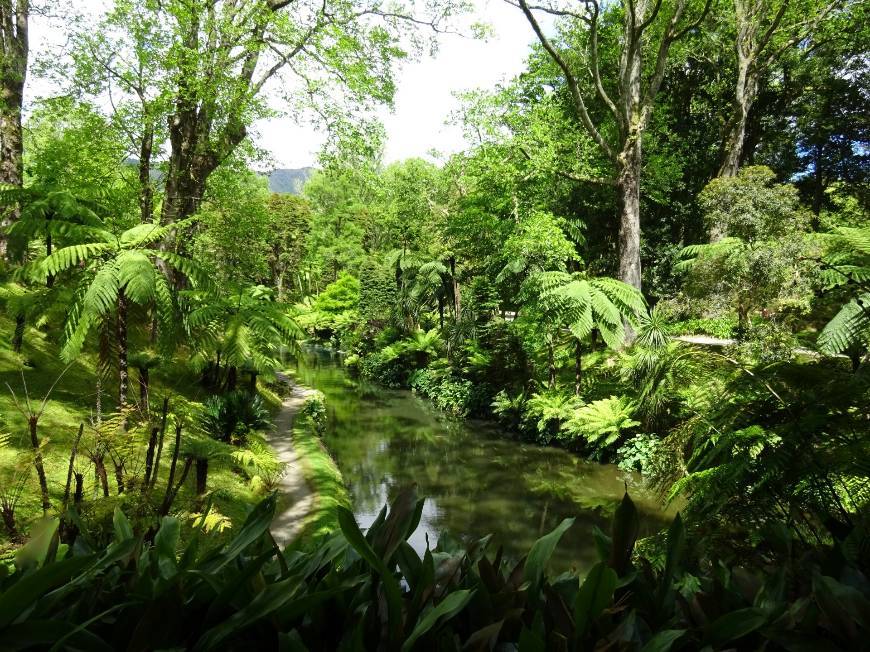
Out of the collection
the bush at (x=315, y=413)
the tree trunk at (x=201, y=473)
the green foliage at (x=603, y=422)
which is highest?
the tree trunk at (x=201, y=473)

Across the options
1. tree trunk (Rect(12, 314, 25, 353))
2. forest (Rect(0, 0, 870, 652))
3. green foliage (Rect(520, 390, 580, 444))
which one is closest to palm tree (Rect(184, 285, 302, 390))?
forest (Rect(0, 0, 870, 652))

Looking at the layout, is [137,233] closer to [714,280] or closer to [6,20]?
[6,20]

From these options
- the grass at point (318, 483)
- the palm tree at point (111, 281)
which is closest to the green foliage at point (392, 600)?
the grass at point (318, 483)

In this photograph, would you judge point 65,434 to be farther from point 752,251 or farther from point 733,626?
point 752,251

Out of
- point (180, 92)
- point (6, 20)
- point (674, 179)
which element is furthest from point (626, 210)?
point (6, 20)

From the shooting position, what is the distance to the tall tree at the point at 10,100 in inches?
333

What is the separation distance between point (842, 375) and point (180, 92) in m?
9.93

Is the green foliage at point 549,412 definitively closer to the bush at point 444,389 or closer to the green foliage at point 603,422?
the green foliage at point 603,422

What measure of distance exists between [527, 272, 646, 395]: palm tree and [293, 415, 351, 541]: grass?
17.5ft

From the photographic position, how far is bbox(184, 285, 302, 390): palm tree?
7.54 meters

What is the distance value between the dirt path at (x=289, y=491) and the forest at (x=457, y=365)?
51 millimetres

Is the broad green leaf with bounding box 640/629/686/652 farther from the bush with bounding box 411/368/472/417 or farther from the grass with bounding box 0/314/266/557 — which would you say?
the bush with bounding box 411/368/472/417

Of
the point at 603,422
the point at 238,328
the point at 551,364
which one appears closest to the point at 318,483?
the point at 238,328

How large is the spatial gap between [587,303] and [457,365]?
6.79 meters
